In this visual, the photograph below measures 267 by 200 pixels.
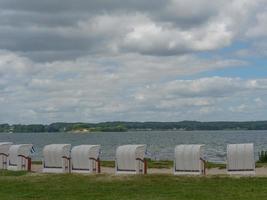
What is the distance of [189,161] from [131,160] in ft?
6.87

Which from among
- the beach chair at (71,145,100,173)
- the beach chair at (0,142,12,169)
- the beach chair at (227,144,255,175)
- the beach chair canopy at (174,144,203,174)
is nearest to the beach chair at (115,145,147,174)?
the beach chair at (71,145,100,173)

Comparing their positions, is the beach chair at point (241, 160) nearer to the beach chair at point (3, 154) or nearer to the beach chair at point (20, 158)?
the beach chair at point (20, 158)


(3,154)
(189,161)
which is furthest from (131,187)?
(3,154)

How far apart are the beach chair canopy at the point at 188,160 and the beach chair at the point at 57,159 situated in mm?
4475

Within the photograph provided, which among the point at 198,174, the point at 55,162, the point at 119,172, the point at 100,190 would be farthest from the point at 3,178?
the point at 198,174

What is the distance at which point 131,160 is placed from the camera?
20125 millimetres

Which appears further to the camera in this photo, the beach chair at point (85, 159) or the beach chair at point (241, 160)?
the beach chair at point (85, 159)

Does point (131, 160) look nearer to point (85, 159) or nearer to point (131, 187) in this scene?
point (85, 159)

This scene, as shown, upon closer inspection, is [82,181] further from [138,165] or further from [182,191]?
[182,191]

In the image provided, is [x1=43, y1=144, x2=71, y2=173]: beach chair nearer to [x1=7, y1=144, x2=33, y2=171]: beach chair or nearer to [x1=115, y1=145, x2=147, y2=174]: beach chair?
[x1=7, y1=144, x2=33, y2=171]: beach chair

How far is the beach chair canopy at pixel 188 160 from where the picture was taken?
19172mm

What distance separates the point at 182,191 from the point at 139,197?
1.42 metres

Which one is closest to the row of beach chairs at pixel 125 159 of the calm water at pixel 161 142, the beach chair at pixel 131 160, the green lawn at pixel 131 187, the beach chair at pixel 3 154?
the beach chair at pixel 131 160

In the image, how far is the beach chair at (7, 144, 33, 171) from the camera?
77.0 ft
